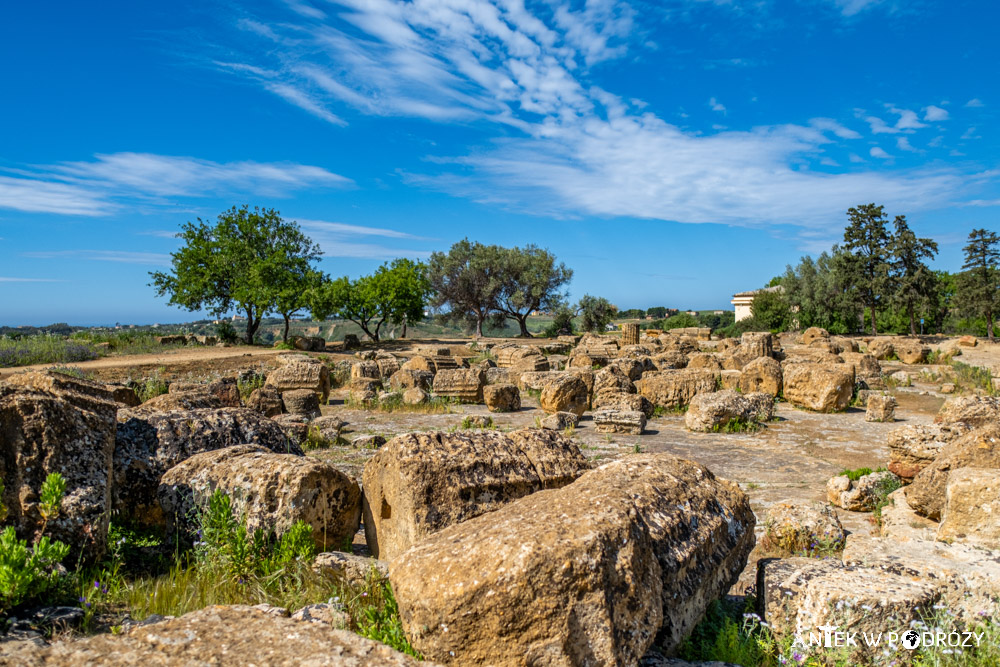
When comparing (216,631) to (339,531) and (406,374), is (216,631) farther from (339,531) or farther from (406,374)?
(406,374)

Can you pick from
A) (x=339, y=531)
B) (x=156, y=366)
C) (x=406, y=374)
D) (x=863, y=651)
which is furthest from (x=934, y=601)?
(x=156, y=366)

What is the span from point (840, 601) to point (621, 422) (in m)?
8.07

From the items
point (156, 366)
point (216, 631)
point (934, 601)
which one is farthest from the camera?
point (156, 366)

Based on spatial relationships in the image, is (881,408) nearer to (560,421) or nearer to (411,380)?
(560,421)

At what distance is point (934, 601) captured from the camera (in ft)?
9.89

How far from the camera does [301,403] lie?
40.7 feet

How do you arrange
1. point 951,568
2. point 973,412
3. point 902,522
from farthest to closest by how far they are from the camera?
1. point 973,412
2. point 902,522
3. point 951,568

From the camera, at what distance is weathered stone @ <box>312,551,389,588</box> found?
3.29m

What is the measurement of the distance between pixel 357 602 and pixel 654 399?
35.4 ft

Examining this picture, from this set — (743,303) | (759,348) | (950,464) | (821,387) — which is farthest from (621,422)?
(743,303)

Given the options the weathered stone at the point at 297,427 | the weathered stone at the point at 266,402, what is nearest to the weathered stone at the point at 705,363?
the weathered stone at the point at 266,402

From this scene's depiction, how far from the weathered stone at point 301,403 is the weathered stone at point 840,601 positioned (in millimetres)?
10358

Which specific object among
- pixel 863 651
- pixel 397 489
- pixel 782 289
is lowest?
pixel 863 651

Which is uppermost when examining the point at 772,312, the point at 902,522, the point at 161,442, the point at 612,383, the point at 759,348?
the point at 772,312
